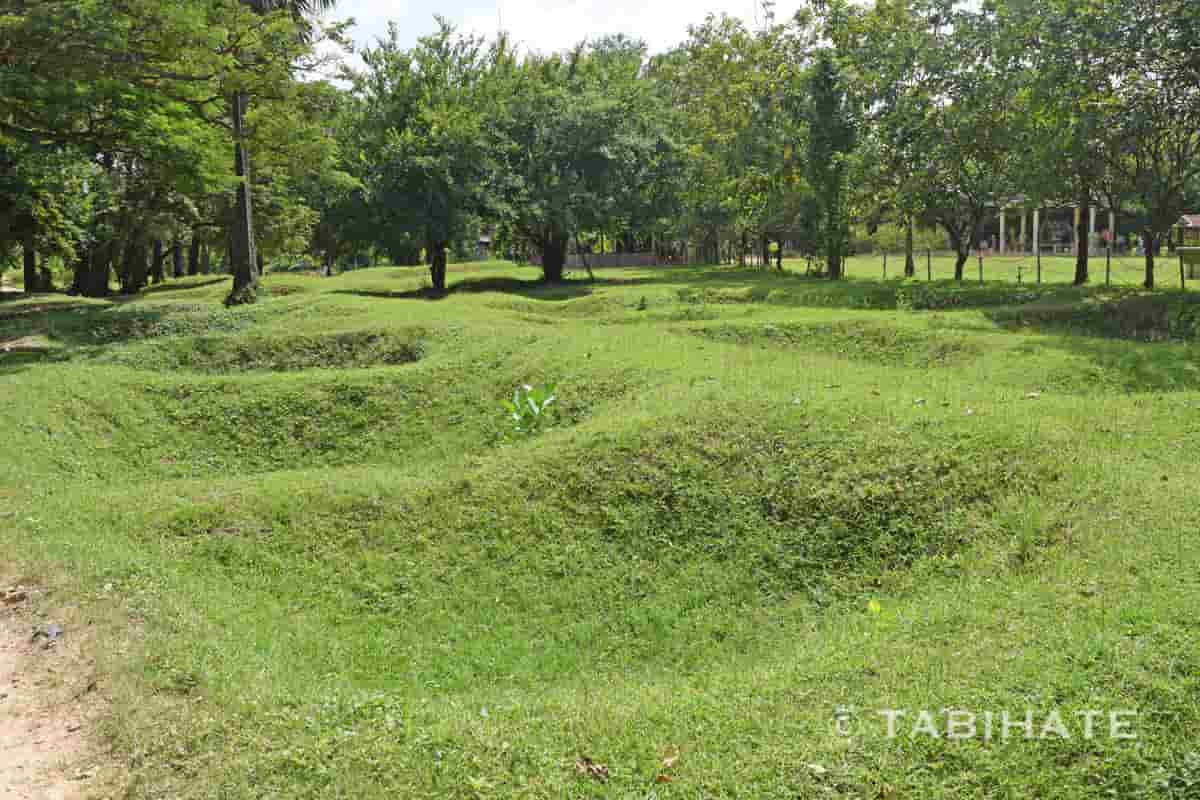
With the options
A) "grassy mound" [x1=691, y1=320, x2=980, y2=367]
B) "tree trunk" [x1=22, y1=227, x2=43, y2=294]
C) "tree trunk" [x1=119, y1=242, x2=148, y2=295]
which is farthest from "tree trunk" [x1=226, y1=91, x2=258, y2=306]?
"tree trunk" [x1=119, y1=242, x2=148, y2=295]

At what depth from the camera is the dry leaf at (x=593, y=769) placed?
4.42m

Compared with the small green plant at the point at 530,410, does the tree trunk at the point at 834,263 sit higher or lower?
higher

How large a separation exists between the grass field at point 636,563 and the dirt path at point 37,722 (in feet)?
0.81

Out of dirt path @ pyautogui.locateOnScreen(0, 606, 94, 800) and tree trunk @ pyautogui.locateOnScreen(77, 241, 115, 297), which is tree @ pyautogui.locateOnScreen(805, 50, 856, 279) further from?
dirt path @ pyautogui.locateOnScreen(0, 606, 94, 800)

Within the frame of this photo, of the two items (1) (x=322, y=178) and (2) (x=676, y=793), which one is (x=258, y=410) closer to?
(2) (x=676, y=793)

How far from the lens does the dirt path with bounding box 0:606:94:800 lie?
4633 millimetres

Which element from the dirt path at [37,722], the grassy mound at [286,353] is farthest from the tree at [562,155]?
the dirt path at [37,722]

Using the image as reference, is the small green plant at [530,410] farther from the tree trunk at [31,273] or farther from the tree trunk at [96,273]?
the tree trunk at [96,273]

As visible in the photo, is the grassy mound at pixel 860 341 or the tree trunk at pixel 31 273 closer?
the grassy mound at pixel 860 341

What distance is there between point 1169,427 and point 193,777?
7985 millimetres

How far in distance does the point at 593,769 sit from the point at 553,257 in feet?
94.0

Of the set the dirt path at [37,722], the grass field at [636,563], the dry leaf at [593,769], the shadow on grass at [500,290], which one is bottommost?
the dirt path at [37,722]

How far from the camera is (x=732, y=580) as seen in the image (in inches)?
285

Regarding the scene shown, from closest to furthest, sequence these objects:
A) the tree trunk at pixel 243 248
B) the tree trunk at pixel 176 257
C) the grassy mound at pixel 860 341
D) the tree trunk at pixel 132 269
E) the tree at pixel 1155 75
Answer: the grassy mound at pixel 860 341 → the tree at pixel 1155 75 → the tree trunk at pixel 243 248 → the tree trunk at pixel 132 269 → the tree trunk at pixel 176 257
